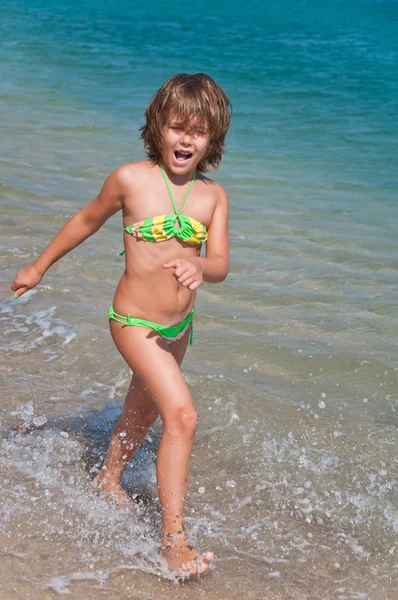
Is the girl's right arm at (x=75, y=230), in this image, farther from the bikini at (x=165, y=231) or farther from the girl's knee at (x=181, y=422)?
the girl's knee at (x=181, y=422)

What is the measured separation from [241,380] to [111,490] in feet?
4.52

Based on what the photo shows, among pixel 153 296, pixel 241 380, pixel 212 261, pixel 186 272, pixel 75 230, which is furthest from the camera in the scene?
pixel 241 380

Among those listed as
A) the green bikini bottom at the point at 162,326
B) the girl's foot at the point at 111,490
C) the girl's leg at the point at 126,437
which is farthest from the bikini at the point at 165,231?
the girl's foot at the point at 111,490

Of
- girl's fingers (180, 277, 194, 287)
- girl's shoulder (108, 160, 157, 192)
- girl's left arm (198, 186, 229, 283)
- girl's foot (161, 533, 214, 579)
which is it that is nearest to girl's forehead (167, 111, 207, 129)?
girl's shoulder (108, 160, 157, 192)

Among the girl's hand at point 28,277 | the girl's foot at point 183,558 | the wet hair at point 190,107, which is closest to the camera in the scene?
the girl's foot at point 183,558

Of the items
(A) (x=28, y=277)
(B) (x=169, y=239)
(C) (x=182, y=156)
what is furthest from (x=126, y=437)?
(C) (x=182, y=156)

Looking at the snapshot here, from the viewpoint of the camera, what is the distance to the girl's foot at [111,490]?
365 cm

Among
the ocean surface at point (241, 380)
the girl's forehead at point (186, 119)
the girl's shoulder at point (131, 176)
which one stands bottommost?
the ocean surface at point (241, 380)

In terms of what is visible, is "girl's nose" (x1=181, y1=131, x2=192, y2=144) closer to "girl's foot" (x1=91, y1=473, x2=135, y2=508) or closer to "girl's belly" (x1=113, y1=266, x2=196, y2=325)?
"girl's belly" (x1=113, y1=266, x2=196, y2=325)

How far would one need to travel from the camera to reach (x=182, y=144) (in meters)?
3.33

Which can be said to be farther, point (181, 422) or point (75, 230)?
point (75, 230)

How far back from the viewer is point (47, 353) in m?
5.09

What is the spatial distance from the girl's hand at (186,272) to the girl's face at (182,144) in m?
0.52

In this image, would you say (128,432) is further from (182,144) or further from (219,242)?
(182,144)
